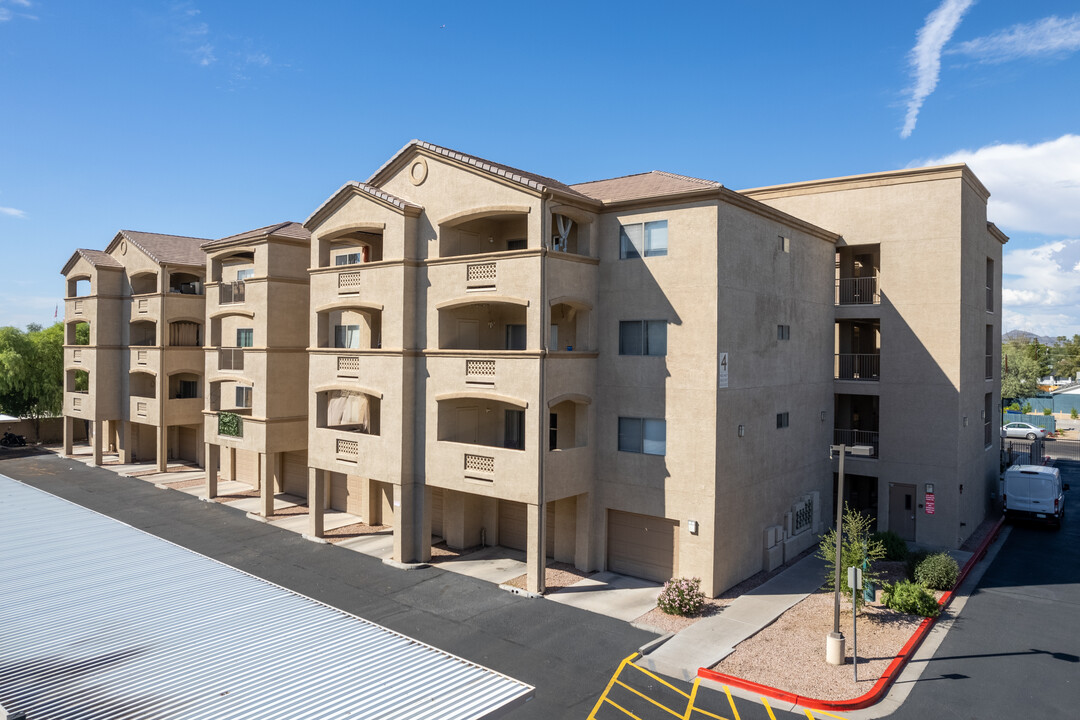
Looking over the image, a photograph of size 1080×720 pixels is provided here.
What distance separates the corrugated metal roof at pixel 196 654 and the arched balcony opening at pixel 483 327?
10.2m

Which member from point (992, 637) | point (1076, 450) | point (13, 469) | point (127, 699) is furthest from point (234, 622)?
point (1076, 450)

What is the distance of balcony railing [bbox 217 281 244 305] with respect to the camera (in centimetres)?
3294

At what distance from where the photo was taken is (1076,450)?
177 ft

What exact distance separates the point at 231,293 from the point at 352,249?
757cm

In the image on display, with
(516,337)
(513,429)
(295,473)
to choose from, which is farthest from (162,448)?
(516,337)

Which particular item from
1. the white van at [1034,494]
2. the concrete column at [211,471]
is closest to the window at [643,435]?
the white van at [1034,494]

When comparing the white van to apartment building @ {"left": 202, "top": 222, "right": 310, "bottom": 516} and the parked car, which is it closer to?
the parked car

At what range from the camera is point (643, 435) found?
22.1 meters

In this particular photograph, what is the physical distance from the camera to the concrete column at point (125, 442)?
43.5m

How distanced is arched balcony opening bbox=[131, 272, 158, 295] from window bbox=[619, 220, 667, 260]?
33067 mm

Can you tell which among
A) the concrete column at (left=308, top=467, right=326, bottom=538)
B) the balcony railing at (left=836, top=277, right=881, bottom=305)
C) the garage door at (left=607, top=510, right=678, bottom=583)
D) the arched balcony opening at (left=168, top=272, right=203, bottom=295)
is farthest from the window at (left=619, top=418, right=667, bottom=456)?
the arched balcony opening at (left=168, top=272, right=203, bottom=295)

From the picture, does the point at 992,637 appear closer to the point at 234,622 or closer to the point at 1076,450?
the point at 234,622

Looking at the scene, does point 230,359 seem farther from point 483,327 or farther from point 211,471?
point 483,327

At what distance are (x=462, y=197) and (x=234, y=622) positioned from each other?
14739mm
